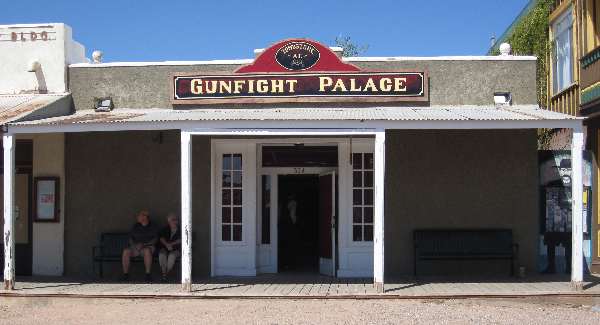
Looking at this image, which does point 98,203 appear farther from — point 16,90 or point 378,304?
point 378,304

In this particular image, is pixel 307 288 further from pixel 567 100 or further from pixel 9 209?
pixel 567 100

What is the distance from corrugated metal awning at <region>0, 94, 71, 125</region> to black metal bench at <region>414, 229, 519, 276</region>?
20.4ft

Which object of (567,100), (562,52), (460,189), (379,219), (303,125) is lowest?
(379,219)

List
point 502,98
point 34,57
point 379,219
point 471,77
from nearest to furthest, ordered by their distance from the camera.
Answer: point 379,219, point 502,98, point 471,77, point 34,57

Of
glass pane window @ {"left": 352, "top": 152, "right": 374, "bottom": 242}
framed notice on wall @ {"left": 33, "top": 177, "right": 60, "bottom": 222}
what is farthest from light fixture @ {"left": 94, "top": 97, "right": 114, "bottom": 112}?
glass pane window @ {"left": 352, "top": 152, "right": 374, "bottom": 242}

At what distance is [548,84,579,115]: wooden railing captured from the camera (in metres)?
14.3

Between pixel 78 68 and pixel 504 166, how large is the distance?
24.3 ft

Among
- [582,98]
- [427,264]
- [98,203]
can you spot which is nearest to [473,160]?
[427,264]

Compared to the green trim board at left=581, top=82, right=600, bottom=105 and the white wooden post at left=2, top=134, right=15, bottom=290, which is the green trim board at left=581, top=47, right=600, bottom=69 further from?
the white wooden post at left=2, top=134, right=15, bottom=290

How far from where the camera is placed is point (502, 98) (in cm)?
1239

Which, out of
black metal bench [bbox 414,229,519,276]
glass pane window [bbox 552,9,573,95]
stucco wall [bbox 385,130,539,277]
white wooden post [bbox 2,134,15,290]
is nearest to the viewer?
white wooden post [bbox 2,134,15,290]

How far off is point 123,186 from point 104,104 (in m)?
1.44

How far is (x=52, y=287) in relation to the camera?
11.4 metres

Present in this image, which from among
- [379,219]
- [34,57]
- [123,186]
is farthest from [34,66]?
[379,219]
